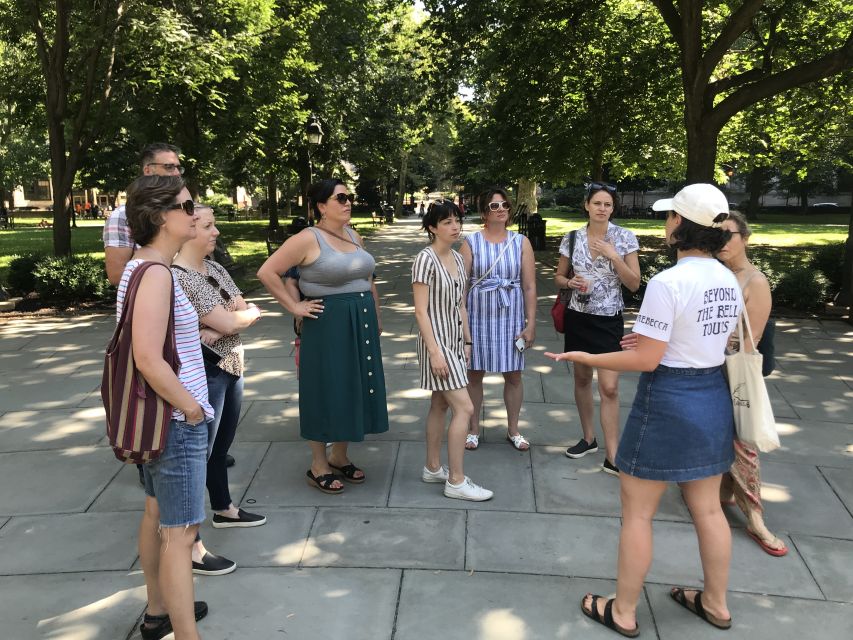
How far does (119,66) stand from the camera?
13164 millimetres

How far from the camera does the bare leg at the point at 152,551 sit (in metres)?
2.77

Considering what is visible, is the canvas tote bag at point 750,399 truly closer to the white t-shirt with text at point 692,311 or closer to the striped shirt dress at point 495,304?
the white t-shirt with text at point 692,311

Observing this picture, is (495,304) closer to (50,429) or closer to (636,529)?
(636,529)

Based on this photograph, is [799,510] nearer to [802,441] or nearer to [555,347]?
[802,441]

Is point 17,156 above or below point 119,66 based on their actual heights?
above

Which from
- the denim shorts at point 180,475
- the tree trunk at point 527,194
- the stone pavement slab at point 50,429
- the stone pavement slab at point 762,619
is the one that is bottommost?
the stone pavement slab at point 762,619

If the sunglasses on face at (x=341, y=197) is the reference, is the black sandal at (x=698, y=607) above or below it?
below

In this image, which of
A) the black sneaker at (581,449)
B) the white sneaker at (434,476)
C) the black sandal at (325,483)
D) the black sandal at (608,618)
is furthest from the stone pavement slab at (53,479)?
the black sneaker at (581,449)

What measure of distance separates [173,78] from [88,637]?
10943mm

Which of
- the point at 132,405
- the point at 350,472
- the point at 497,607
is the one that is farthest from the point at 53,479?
the point at 497,607

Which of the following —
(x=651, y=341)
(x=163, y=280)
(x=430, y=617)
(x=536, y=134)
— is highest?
(x=536, y=134)

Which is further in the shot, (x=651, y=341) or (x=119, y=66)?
(x=119, y=66)

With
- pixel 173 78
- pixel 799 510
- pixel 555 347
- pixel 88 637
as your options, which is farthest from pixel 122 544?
pixel 173 78

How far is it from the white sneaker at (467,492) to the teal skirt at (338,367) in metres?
0.65
